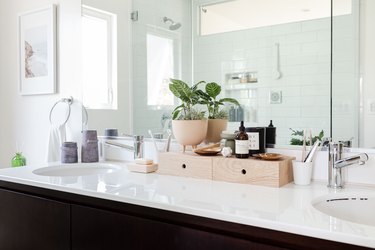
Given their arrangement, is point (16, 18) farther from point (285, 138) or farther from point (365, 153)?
point (365, 153)

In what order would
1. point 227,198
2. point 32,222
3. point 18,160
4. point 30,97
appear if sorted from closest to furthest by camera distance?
point 227,198, point 32,222, point 18,160, point 30,97

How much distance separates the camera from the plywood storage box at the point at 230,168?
1.22 metres

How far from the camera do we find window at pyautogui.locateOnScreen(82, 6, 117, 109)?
2.04 m

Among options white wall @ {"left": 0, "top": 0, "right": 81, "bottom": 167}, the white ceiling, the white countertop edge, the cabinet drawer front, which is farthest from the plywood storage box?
white wall @ {"left": 0, "top": 0, "right": 81, "bottom": 167}

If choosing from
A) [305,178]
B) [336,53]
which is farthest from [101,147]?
[336,53]

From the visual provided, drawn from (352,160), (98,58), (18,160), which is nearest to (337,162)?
(352,160)

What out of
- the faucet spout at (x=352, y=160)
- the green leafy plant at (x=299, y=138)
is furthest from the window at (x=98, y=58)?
the faucet spout at (x=352, y=160)

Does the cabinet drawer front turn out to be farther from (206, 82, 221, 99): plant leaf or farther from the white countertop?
(206, 82, 221, 99): plant leaf

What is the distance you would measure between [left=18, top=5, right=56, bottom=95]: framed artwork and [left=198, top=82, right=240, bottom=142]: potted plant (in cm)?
111

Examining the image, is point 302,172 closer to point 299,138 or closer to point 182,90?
point 299,138

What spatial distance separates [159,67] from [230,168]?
0.89 meters

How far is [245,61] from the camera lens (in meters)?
1.61

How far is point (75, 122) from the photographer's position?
82.4 inches

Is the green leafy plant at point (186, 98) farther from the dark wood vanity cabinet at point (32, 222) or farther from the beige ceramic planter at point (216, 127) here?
the dark wood vanity cabinet at point (32, 222)
